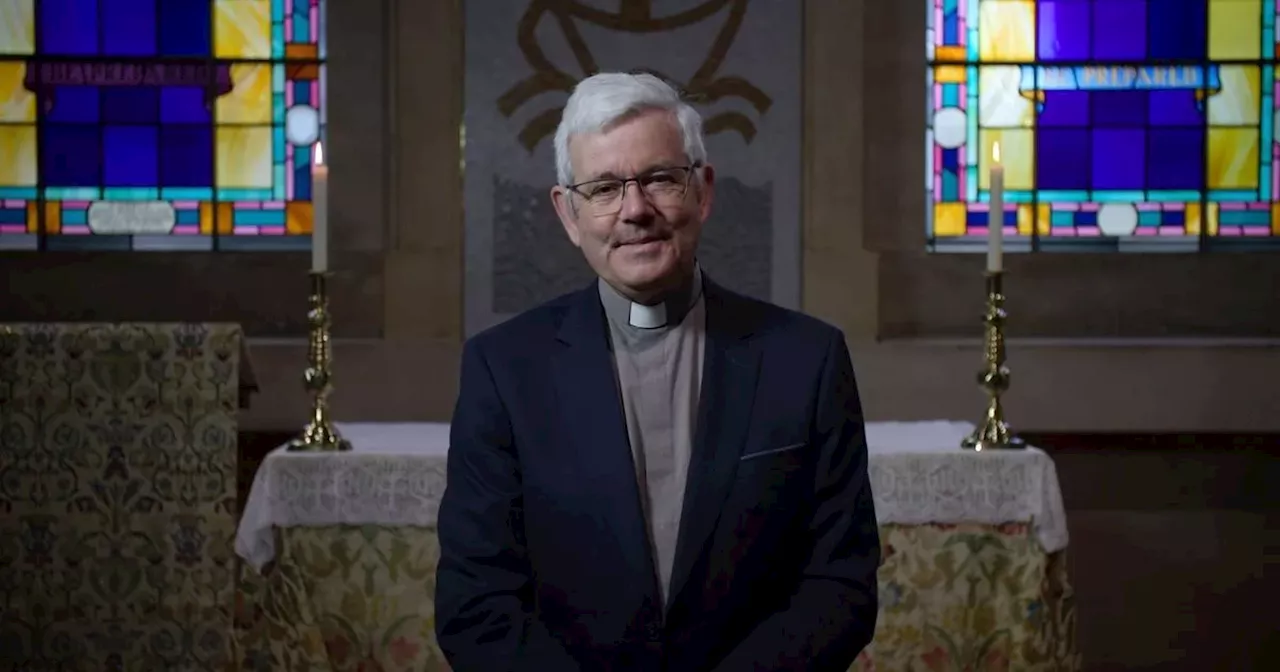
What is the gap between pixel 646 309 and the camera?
1.89 m

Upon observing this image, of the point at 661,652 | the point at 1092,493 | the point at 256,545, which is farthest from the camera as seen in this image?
the point at 1092,493

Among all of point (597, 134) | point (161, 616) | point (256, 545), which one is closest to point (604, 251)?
point (597, 134)

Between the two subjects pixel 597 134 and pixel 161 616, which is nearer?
pixel 597 134

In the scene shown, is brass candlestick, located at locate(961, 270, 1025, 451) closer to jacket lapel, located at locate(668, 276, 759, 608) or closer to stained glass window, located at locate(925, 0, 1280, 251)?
stained glass window, located at locate(925, 0, 1280, 251)

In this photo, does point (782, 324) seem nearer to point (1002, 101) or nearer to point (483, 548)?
point (483, 548)

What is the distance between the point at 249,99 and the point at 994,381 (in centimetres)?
290

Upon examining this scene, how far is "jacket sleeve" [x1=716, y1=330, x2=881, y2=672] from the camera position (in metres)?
1.74

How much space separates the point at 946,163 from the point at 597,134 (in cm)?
364

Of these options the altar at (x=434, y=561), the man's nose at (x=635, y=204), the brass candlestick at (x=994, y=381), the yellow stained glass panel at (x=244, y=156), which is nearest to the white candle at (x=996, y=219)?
the brass candlestick at (x=994, y=381)

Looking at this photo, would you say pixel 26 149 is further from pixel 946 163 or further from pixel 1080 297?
pixel 1080 297

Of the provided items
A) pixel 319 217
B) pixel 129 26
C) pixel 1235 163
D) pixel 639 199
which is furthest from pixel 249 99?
pixel 639 199

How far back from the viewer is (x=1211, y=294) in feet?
16.6

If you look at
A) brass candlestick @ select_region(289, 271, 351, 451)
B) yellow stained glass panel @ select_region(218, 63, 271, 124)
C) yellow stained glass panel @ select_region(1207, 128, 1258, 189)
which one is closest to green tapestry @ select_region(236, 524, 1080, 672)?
brass candlestick @ select_region(289, 271, 351, 451)

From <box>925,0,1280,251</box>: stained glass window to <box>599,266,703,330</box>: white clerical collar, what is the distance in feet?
11.3
